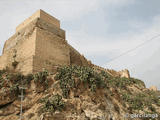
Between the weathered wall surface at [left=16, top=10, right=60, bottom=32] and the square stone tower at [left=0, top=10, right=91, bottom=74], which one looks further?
the weathered wall surface at [left=16, top=10, right=60, bottom=32]

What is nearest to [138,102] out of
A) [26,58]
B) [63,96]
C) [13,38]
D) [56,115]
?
[63,96]

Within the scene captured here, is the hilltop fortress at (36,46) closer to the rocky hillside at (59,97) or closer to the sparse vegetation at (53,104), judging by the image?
the rocky hillside at (59,97)

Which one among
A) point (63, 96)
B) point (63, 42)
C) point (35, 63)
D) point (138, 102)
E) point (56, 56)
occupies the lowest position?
point (138, 102)

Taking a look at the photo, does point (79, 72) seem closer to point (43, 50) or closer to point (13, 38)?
point (43, 50)

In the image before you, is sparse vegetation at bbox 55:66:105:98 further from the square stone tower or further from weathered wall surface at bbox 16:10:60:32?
weathered wall surface at bbox 16:10:60:32

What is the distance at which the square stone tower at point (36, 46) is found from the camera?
8984 mm

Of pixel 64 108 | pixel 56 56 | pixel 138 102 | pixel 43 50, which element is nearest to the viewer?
pixel 64 108

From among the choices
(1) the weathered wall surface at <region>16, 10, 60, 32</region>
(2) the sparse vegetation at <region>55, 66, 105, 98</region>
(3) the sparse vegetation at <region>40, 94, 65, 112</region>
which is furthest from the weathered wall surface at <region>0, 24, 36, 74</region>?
(3) the sparse vegetation at <region>40, 94, 65, 112</region>

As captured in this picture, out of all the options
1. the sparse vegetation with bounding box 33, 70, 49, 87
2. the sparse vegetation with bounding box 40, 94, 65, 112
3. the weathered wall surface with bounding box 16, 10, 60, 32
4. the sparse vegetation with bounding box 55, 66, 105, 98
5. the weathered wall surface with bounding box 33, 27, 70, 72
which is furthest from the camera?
the weathered wall surface with bounding box 16, 10, 60, 32

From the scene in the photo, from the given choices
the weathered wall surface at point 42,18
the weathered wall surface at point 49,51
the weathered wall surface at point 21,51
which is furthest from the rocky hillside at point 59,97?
the weathered wall surface at point 42,18

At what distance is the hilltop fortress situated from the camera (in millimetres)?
8984

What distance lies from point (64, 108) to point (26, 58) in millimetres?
3866

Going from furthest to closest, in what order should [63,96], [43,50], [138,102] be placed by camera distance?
[138,102]
[43,50]
[63,96]

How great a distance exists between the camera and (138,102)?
1282cm
